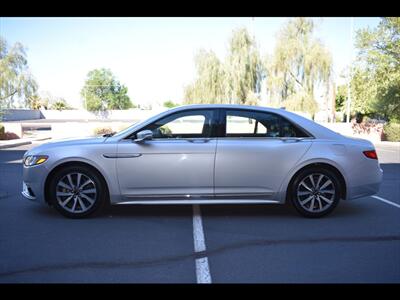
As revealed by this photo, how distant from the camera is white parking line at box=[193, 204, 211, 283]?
358 cm

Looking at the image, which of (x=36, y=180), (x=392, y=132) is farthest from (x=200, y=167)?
(x=392, y=132)

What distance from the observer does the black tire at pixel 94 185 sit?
213 inches

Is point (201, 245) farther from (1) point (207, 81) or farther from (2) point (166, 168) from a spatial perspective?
(1) point (207, 81)

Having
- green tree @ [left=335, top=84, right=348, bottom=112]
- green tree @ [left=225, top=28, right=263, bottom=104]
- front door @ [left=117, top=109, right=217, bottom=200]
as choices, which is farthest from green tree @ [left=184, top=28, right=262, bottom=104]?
front door @ [left=117, top=109, right=217, bottom=200]

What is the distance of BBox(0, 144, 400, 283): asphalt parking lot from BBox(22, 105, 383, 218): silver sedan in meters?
0.33

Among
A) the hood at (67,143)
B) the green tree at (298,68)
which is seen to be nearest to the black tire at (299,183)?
the hood at (67,143)

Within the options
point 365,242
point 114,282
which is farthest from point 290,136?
point 114,282

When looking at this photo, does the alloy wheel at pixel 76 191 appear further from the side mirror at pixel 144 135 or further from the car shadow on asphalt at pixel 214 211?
the side mirror at pixel 144 135

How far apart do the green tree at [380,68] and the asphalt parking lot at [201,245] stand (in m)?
21.7

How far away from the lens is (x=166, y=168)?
5395 millimetres

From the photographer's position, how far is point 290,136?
5676mm

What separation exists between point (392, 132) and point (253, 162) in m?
23.0
